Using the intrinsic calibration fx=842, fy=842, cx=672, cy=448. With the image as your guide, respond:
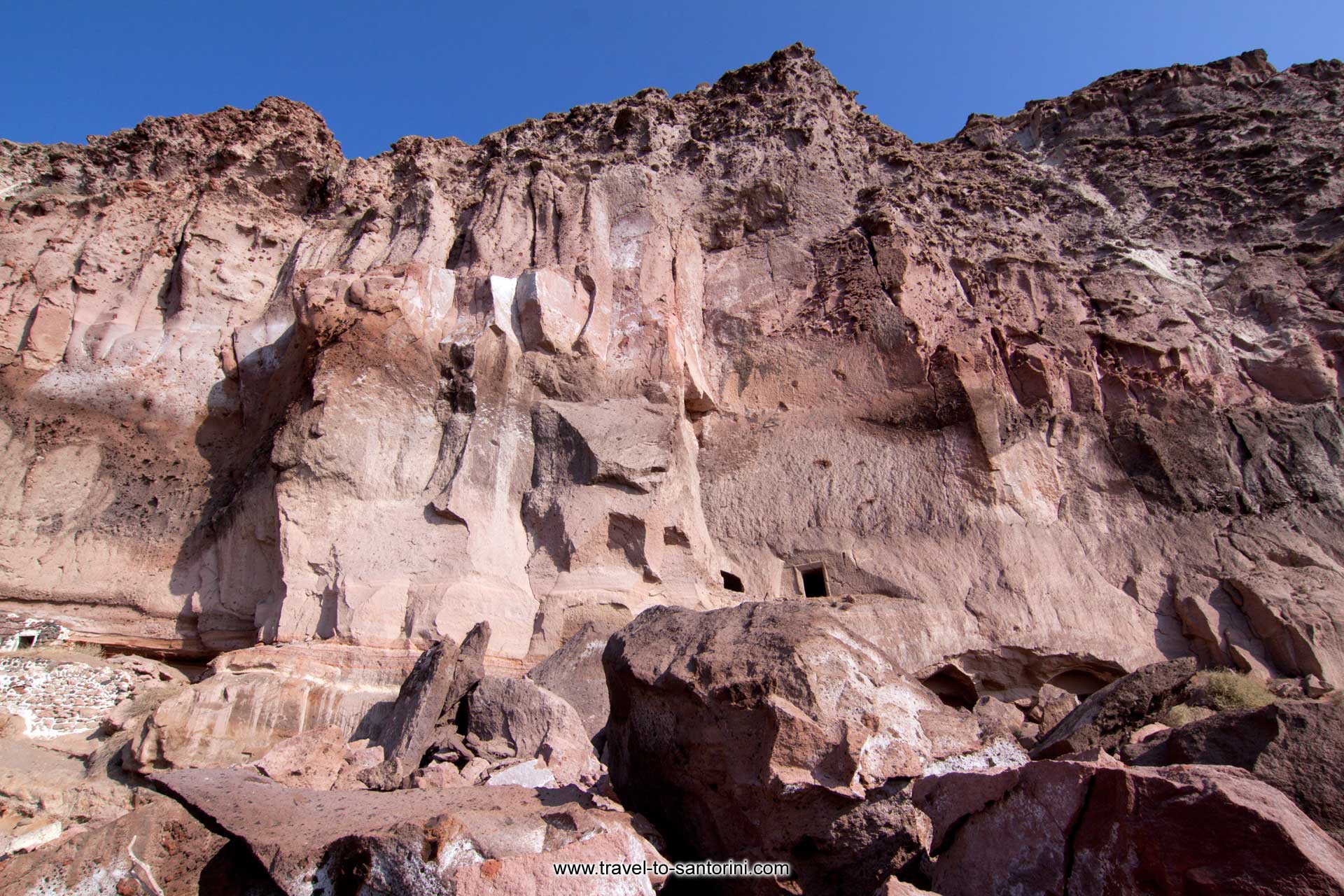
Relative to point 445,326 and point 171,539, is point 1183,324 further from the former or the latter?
point 171,539

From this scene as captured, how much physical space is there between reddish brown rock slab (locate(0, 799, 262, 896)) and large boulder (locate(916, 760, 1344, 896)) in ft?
10.6

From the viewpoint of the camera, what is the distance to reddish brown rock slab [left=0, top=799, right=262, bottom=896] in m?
3.82

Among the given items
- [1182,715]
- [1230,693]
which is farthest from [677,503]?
[1230,693]

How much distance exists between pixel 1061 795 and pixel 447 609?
275 inches

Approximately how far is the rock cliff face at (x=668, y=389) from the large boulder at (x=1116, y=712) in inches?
146

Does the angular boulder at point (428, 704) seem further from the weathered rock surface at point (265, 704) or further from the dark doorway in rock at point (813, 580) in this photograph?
the dark doorway in rock at point (813, 580)

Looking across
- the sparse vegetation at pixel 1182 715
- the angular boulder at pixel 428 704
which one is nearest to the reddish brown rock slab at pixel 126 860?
the angular boulder at pixel 428 704

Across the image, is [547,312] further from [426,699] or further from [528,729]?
[528,729]

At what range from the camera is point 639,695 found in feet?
14.3

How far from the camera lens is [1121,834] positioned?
9.72 feet

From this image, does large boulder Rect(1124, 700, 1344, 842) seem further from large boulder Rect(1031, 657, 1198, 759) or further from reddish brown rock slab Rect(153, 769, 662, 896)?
reddish brown rock slab Rect(153, 769, 662, 896)

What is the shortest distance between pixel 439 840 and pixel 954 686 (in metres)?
8.25

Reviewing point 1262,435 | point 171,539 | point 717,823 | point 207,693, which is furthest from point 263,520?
point 1262,435

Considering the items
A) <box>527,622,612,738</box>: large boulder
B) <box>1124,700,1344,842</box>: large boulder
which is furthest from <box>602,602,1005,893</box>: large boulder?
<box>527,622,612,738</box>: large boulder
